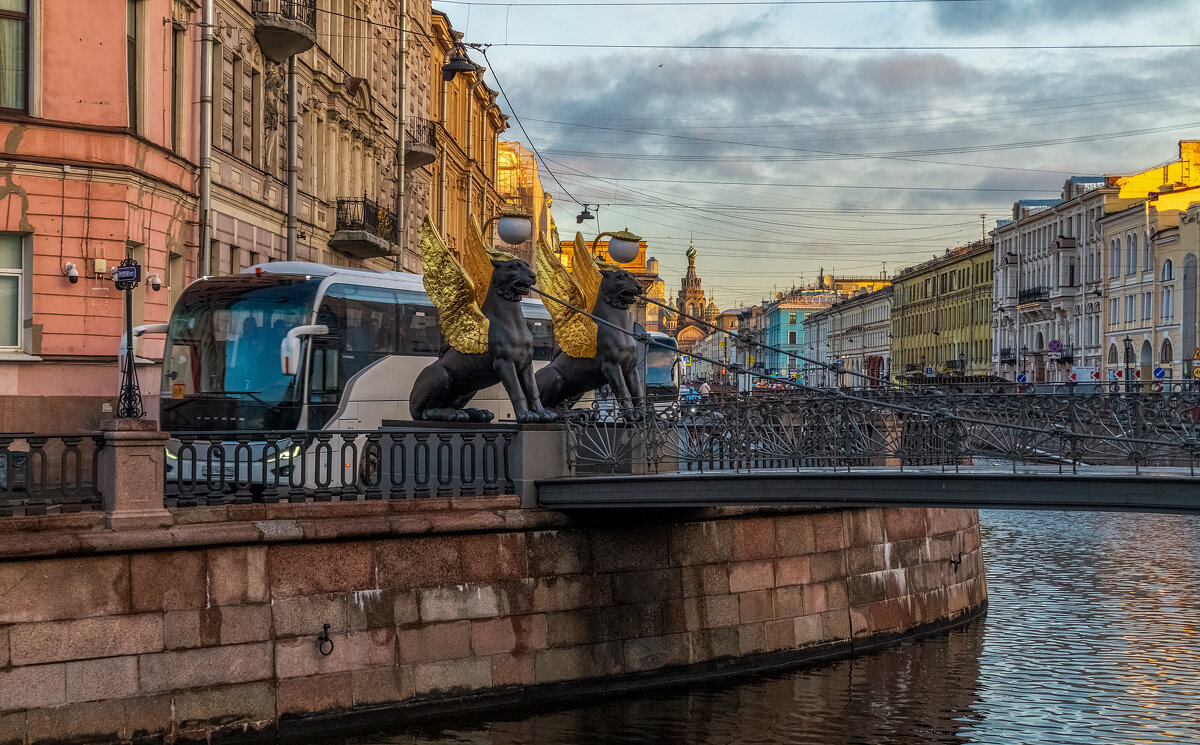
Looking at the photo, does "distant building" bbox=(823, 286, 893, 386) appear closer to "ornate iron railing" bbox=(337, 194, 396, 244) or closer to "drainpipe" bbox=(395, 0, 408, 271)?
"drainpipe" bbox=(395, 0, 408, 271)

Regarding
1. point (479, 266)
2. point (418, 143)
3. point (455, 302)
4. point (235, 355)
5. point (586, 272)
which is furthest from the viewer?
point (418, 143)

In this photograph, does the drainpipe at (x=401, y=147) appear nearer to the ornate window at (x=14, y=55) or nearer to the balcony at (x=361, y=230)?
the balcony at (x=361, y=230)

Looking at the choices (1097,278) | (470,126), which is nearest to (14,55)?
(470,126)

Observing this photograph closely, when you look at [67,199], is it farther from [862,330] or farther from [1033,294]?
[862,330]

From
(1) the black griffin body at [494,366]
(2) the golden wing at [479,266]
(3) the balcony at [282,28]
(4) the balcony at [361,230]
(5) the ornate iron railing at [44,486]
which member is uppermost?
(3) the balcony at [282,28]

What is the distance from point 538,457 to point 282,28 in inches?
579

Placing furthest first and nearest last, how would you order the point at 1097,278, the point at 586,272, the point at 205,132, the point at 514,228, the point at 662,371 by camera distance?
the point at 1097,278, the point at 662,371, the point at 205,132, the point at 586,272, the point at 514,228

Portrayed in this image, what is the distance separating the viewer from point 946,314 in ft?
302

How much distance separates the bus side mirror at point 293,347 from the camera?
17.2 meters

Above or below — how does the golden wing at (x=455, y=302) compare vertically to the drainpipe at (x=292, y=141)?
below

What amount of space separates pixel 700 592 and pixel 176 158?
1146cm

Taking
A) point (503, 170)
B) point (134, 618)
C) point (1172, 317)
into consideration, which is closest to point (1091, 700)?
point (134, 618)

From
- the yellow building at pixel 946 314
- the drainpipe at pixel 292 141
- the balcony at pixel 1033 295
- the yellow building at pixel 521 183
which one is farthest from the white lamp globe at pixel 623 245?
the yellow building at pixel 946 314

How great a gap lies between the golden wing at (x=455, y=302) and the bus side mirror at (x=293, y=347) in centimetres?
164
